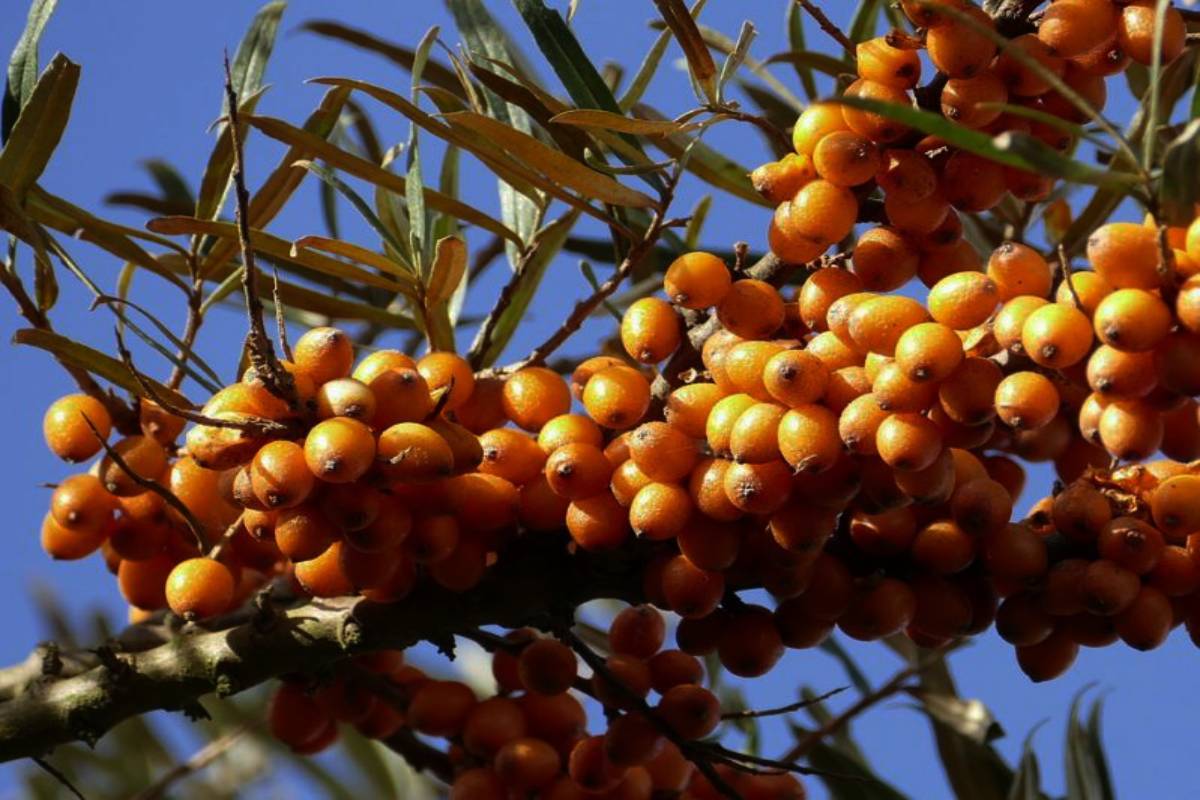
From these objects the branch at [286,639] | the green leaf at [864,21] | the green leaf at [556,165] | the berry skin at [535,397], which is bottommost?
the branch at [286,639]

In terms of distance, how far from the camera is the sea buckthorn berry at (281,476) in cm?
121

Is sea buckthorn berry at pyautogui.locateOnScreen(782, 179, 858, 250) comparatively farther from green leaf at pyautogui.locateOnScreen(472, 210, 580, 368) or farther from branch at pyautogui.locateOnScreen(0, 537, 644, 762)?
green leaf at pyautogui.locateOnScreen(472, 210, 580, 368)

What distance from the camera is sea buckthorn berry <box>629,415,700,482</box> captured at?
1258 mm

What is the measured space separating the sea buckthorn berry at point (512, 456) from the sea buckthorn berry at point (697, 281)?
0.58 feet

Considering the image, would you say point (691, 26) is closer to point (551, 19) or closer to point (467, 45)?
point (551, 19)

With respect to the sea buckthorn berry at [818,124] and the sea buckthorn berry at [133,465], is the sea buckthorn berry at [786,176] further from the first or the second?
the sea buckthorn berry at [133,465]

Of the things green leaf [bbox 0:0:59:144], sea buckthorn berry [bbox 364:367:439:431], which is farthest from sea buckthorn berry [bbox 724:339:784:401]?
green leaf [bbox 0:0:59:144]

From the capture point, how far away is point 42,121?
4.70ft

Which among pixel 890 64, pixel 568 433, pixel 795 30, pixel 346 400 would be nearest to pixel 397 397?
pixel 346 400

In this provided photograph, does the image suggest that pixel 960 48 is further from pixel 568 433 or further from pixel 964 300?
pixel 568 433

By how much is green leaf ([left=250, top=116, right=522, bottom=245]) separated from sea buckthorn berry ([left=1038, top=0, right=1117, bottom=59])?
1.89 ft

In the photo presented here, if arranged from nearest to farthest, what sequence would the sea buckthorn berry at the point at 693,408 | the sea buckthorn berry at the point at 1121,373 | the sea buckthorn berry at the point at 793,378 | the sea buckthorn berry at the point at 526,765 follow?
the sea buckthorn berry at the point at 1121,373, the sea buckthorn berry at the point at 793,378, the sea buckthorn berry at the point at 693,408, the sea buckthorn berry at the point at 526,765

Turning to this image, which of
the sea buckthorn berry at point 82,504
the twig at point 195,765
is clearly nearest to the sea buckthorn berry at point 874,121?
the sea buckthorn berry at point 82,504

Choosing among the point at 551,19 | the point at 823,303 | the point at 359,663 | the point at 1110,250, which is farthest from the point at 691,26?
the point at 359,663
